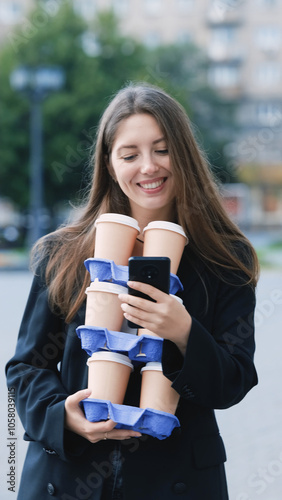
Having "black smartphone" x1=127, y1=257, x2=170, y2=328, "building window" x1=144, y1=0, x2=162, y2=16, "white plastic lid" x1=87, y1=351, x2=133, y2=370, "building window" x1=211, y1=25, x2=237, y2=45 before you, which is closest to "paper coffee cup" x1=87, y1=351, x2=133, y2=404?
"white plastic lid" x1=87, y1=351, x2=133, y2=370

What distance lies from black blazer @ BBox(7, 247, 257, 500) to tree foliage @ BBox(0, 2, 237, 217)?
23.6 metres

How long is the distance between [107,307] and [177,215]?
38cm

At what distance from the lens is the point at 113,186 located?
6.36 ft

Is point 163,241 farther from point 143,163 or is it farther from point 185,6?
point 185,6

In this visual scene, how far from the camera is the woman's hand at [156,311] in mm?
1444

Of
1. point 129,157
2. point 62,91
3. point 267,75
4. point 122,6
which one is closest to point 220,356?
point 129,157

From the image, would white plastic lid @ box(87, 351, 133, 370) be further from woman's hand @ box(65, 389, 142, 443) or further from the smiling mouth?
the smiling mouth

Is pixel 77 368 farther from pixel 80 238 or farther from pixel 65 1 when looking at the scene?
pixel 65 1

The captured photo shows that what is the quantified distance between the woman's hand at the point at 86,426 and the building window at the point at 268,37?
157ft

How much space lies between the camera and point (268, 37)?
46.8 meters

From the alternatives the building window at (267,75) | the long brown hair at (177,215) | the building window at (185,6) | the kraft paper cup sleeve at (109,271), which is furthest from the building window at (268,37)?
the kraft paper cup sleeve at (109,271)

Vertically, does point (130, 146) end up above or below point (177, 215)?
above

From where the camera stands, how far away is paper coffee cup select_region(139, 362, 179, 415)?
5.20ft

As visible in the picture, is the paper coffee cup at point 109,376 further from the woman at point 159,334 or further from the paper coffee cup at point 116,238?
the paper coffee cup at point 116,238
